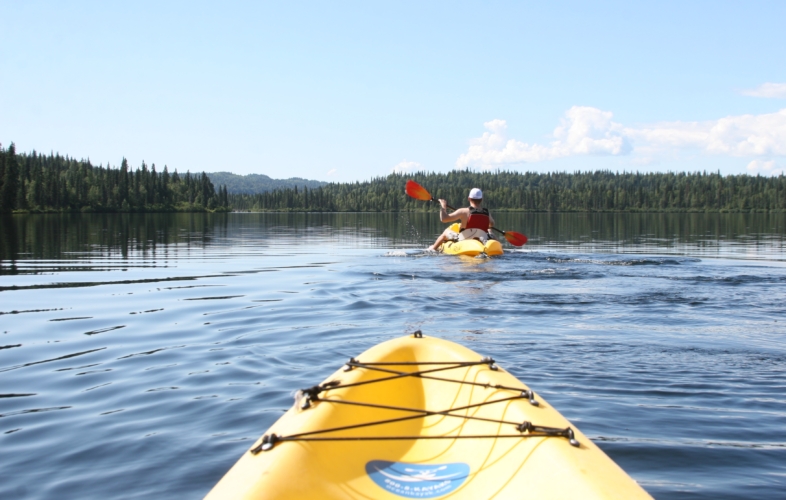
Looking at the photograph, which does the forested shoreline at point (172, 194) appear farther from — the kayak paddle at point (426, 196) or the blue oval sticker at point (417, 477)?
the blue oval sticker at point (417, 477)

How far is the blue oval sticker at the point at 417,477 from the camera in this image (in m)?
3.96

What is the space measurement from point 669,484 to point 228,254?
74.6 ft

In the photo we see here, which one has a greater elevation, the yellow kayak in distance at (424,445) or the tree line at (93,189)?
the tree line at (93,189)

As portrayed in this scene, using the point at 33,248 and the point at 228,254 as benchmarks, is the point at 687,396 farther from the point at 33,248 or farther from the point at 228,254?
the point at 33,248

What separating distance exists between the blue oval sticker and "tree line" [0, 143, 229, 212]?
103 m

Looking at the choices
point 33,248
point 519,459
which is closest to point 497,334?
point 519,459

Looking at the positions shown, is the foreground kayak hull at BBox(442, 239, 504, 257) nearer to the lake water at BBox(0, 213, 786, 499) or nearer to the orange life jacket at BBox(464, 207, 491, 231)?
the orange life jacket at BBox(464, 207, 491, 231)

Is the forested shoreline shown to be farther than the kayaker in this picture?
Yes

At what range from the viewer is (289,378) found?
7090 millimetres

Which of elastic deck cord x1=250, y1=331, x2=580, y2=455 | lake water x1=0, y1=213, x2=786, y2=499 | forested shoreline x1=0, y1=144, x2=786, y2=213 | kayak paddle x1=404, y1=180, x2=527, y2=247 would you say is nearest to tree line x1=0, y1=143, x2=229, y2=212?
forested shoreline x1=0, y1=144, x2=786, y2=213

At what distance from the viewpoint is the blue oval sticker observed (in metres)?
3.96

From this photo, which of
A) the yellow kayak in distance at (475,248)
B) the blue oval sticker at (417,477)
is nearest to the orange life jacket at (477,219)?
the yellow kayak in distance at (475,248)

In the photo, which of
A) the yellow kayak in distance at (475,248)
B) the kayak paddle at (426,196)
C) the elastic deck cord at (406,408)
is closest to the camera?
the elastic deck cord at (406,408)

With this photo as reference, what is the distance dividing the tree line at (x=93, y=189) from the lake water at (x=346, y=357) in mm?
94040
